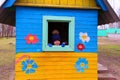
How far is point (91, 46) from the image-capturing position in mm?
6605

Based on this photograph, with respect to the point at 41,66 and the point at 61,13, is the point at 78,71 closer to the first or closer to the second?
the point at 41,66

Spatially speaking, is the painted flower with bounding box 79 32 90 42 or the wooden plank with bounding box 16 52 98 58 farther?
the painted flower with bounding box 79 32 90 42

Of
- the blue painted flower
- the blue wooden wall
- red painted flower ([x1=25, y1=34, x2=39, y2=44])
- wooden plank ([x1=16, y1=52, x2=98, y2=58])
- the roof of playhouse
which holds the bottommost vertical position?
the blue painted flower

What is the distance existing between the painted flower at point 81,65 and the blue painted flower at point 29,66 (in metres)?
1.04

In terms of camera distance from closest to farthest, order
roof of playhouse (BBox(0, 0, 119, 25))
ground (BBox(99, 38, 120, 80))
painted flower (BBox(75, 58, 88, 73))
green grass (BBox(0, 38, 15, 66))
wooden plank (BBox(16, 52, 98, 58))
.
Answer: roof of playhouse (BBox(0, 0, 119, 25))
wooden plank (BBox(16, 52, 98, 58))
painted flower (BBox(75, 58, 88, 73))
ground (BBox(99, 38, 120, 80))
green grass (BBox(0, 38, 15, 66))

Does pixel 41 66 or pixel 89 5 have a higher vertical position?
pixel 89 5

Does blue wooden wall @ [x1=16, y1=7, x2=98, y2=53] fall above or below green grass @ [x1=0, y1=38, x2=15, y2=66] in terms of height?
above

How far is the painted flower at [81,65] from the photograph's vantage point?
21.4ft

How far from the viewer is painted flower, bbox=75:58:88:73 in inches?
257

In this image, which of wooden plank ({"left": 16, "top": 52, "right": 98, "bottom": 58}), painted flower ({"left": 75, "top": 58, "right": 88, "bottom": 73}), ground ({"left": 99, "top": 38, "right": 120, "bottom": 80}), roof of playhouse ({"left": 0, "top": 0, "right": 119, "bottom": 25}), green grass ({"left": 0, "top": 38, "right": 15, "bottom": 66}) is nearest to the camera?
roof of playhouse ({"left": 0, "top": 0, "right": 119, "bottom": 25})

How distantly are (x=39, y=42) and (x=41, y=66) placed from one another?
0.58 meters

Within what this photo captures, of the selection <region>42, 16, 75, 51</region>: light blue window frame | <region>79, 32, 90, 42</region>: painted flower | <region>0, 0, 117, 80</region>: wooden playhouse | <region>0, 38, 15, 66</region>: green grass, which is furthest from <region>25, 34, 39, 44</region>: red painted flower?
<region>0, 38, 15, 66</region>: green grass

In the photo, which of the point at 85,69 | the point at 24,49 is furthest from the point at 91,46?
the point at 24,49

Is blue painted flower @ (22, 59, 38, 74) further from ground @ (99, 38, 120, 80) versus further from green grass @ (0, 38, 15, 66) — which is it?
green grass @ (0, 38, 15, 66)
